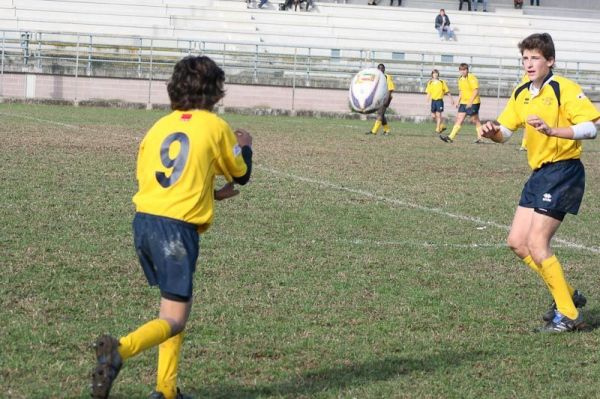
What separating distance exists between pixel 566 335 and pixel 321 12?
36.9 m

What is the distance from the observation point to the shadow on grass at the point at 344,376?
5336mm

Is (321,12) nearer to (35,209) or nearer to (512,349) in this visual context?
(35,209)

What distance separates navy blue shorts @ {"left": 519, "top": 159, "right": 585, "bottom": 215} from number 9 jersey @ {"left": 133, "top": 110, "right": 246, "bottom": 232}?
9.38 ft

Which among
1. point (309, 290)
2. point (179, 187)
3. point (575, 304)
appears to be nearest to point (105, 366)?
point (179, 187)

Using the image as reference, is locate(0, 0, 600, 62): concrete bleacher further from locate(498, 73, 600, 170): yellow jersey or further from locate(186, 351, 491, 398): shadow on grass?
locate(186, 351, 491, 398): shadow on grass

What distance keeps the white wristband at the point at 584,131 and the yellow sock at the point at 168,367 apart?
3057 millimetres

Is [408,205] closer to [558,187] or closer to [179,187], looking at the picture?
[558,187]

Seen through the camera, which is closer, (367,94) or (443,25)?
(367,94)

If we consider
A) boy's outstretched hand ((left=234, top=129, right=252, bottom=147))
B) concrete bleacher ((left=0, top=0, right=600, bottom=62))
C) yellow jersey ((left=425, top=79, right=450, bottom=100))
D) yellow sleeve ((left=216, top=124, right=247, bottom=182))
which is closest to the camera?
yellow sleeve ((left=216, top=124, right=247, bottom=182))

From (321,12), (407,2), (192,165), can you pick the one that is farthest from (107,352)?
(407,2)

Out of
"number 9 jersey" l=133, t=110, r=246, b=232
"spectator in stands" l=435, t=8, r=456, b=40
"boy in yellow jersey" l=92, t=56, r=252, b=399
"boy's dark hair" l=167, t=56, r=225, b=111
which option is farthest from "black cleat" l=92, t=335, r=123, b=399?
"spectator in stands" l=435, t=8, r=456, b=40

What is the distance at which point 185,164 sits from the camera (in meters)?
4.83

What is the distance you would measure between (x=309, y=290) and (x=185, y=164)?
10.0 feet

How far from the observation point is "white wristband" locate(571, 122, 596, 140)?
22.1ft
